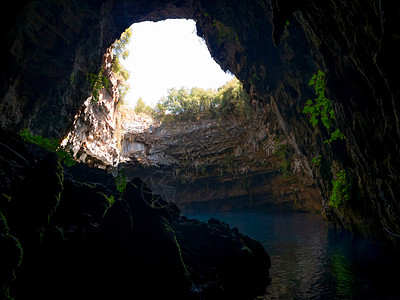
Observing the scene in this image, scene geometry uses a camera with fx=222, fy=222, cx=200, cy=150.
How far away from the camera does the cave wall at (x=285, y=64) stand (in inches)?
169

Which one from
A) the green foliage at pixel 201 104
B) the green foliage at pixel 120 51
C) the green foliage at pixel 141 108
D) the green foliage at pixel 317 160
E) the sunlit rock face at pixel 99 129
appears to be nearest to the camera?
the green foliage at pixel 317 160

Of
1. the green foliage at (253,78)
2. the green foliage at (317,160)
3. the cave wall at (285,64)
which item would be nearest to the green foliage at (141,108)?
the cave wall at (285,64)

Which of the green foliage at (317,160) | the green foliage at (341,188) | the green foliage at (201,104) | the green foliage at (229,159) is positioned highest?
the green foliage at (201,104)

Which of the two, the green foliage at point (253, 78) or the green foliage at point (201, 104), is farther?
the green foliage at point (201, 104)

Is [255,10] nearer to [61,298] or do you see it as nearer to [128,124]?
[61,298]

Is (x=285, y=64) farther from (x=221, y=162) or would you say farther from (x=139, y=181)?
(x=221, y=162)

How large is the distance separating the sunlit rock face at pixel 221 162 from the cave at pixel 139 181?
11.0m

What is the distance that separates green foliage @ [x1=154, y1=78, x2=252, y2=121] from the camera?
80.9 feet

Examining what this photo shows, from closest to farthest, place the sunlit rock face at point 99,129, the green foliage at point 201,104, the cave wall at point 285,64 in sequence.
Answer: the cave wall at point 285,64
the sunlit rock face at point 99,129
the green foliage at point 201,104

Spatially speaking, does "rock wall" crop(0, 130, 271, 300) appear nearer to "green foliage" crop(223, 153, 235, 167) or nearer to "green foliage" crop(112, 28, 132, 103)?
"green foliage" crop(112, 28, 132, 103)

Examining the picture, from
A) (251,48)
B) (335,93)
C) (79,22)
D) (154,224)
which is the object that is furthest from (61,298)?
(251,48)

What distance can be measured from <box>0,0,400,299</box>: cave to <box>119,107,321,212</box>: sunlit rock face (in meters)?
11.0

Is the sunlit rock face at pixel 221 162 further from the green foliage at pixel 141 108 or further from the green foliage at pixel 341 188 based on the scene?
the green foliage at pixel 341 188

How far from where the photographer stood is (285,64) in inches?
450
